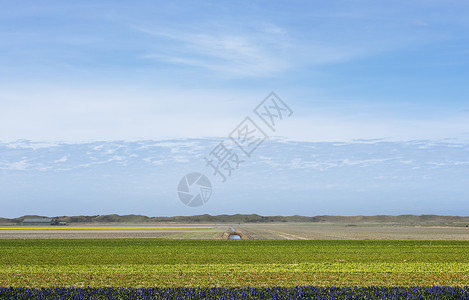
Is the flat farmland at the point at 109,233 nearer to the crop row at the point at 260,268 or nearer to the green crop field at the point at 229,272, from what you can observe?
the green crop field at the point at 229,272

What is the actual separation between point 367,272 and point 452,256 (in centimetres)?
1566

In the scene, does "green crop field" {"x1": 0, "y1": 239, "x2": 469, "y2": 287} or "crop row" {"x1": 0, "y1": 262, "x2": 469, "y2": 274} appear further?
"crop row" {"x1": 0, "y1": 262, "x2": 469, "y2": 274}

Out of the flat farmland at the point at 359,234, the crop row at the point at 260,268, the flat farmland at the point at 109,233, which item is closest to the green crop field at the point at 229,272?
the crop row at the point at 260,268

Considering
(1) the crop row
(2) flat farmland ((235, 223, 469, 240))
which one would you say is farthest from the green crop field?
(2) flat farmland ((235, 223, 469, 240))

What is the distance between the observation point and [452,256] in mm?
38969

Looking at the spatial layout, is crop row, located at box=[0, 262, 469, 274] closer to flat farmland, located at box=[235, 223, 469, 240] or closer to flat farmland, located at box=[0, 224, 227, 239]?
flat farmland, located at box=[235, 223, 469, 240]

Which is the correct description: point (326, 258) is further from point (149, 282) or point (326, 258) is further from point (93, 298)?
point (93, 298)

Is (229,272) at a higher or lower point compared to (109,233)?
lower

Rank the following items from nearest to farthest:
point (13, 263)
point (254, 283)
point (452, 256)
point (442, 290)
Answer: point (442, 290)
point (254, 283)
point (13, 263)
point (452, 256)

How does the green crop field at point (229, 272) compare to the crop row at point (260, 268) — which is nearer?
the green crop field at point (229, 272)

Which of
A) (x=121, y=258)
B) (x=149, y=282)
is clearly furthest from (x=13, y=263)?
(x=149, y=282)

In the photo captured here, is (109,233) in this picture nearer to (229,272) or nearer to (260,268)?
(260,268)

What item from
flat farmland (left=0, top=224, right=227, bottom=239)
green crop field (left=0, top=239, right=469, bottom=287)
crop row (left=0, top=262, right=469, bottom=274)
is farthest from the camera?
flat farmland (left=0, top=224, right=227, bottom=239)

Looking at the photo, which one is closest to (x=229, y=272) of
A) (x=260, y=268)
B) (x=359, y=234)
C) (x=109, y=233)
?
(x=260, y=268)
